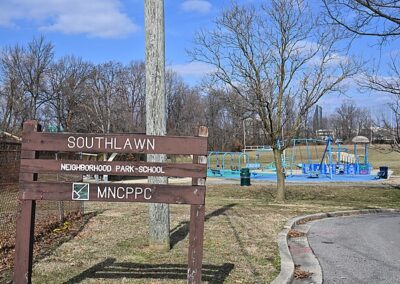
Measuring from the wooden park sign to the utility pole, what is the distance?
265 centimetres

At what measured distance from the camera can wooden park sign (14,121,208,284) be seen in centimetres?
494

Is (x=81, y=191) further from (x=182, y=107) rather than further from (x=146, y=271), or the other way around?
(x=182, y=107)

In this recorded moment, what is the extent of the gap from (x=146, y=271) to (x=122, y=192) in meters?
1.70

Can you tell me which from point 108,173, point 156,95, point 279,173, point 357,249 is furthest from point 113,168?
point 279,173

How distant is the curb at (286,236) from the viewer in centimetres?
613

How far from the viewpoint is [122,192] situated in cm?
493

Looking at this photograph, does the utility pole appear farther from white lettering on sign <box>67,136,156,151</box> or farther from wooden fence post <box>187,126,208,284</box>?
wooden fence post <box>187,126,208,284</box>

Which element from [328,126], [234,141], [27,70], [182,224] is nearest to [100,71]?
[27,70]

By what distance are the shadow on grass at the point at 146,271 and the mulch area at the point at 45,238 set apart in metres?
1.01

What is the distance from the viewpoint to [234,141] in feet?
291

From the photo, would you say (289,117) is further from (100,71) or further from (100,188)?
(100,71)

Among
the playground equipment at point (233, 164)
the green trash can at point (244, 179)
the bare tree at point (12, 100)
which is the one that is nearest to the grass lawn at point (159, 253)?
the green trash can at point (244, 179)

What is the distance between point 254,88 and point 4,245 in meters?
12.2

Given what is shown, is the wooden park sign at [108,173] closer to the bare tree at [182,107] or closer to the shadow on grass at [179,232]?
the shadow on grass at [179,232]
